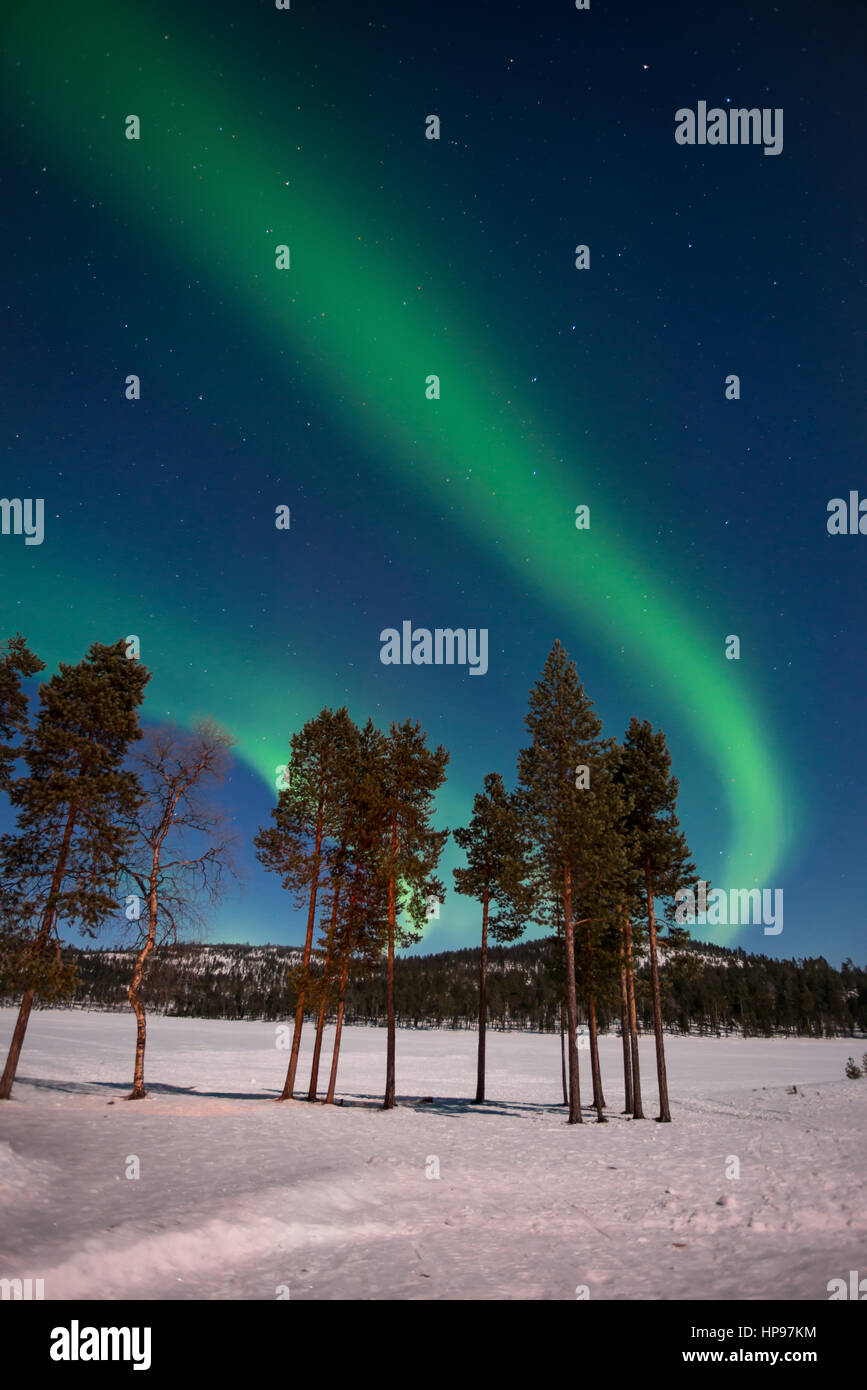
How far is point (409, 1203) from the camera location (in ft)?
34.4

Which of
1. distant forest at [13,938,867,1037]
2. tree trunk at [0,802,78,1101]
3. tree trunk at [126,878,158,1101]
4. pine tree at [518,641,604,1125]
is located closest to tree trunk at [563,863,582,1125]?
pine tree at [518,641,604,1125]

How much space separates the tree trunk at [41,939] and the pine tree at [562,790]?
622 inches

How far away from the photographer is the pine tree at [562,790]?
24016 mm

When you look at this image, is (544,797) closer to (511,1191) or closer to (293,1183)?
(511,1191)

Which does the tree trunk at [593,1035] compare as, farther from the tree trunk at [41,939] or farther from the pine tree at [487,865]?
the tree trunk at [41,939]

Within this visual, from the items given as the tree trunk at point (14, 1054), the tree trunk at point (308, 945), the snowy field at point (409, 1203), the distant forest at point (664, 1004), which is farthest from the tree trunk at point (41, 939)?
the distant forest at point (664, 1004)

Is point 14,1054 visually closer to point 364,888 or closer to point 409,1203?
point 364,888

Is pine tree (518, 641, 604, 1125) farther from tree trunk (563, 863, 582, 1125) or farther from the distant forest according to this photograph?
the distant forest

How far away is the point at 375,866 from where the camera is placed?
26188 mm

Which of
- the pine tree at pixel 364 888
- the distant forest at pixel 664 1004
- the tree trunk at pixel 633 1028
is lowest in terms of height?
the distant forest at pixel 664 1004

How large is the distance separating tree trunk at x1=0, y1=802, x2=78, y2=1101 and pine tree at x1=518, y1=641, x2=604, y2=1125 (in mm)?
15806

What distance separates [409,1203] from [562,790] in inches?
628

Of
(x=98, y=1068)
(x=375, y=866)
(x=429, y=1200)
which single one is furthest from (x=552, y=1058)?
(x=429, y=1200)

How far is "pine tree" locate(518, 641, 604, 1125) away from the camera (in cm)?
2402
